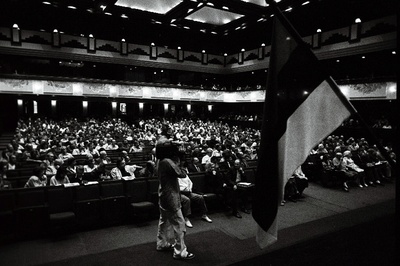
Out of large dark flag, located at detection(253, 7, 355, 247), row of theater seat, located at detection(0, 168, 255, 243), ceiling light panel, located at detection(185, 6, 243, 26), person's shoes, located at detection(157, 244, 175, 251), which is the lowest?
person's shoes, located at detection(157, 244, 175, 251)

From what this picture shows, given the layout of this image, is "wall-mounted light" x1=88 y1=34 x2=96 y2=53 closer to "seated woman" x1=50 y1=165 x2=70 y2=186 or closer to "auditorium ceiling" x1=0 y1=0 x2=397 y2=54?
"auditorium ceiling" x1=0 y1=0 x2=397 y2=54

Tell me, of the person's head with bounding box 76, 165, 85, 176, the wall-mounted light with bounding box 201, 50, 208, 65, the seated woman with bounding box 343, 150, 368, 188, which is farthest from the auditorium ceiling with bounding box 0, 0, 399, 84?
the person's head with bounding box 76, 165, 85, 176

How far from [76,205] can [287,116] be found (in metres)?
5.18

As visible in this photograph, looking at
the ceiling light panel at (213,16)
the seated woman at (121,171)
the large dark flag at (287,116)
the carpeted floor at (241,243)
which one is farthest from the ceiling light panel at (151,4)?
the large dark flag at (287,116)

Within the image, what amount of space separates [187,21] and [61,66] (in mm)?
11252

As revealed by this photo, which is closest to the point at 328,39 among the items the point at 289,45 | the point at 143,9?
the point at 143,9

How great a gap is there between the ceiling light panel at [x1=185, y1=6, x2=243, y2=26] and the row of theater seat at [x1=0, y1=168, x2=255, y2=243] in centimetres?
1762

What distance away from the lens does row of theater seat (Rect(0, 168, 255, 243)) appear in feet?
A: 16.9

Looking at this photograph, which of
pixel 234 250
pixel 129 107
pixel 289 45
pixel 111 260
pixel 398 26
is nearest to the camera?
pixel 398 26

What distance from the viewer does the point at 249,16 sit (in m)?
21.0

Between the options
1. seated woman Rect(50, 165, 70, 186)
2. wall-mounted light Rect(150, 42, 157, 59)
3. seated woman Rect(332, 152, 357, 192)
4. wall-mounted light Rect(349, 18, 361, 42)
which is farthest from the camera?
wall-mounted light Rect(150, 42, 157, 59)

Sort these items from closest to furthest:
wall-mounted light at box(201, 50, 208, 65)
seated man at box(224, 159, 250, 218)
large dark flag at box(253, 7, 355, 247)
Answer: large dark flag at box(253, 7, 355, 247), seated man at box(224, 159, 250, 218), wall-mounted light at box(201, 50, 208, 65)

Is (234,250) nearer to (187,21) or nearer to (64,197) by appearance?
(64,197)

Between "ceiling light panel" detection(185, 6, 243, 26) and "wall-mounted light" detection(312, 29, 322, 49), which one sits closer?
"ceiling light panel" detection(185, 6, 243, 26)
